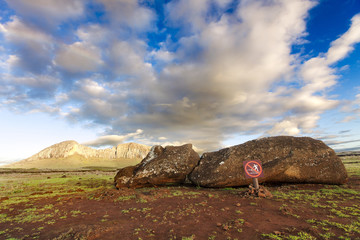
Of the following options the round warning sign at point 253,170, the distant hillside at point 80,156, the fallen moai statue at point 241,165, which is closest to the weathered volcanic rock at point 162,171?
the fallen moai statue at point 241,165

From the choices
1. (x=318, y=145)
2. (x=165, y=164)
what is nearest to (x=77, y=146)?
(x=165, y=164)

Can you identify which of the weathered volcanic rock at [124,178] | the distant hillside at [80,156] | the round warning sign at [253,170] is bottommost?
the weathered volcanic rock at [124,178]

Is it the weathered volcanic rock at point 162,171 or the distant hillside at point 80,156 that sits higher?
the distant hillside at point 80,156

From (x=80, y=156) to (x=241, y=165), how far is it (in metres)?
163

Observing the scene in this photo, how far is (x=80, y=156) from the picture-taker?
14775 centimetres

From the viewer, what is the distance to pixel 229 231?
633 centimetres

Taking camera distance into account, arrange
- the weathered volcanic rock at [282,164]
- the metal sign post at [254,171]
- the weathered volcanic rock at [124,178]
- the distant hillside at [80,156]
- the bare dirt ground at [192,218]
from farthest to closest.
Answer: the distant hillside at [80,156], the weathered volcanic rock at [124,178], the weathered volcanic rock at [282,164], the metal sign post at [254,171], the bare dirt ground at [192,218]

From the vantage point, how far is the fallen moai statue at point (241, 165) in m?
14.3

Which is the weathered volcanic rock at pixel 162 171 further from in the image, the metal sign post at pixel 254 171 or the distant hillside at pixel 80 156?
the distant hillside at pixel 80 156

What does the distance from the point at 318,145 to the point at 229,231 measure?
46.6 feet

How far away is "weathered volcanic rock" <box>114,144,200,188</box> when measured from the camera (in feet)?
56.3

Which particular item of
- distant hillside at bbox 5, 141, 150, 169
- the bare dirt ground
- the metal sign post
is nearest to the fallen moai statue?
the bare dirt ground

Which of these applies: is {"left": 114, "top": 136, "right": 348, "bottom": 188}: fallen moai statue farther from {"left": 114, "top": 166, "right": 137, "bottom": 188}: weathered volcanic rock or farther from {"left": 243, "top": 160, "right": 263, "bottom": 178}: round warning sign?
{"left": 243, "top": 160, "right": 263, "bottom": 178}: round warning sign

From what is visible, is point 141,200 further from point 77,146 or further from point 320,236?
point 77,146
